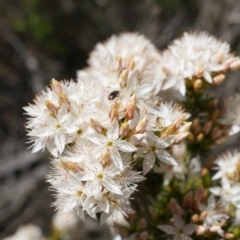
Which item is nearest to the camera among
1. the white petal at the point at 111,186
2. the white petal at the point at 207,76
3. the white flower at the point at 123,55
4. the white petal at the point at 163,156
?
the white petal at the point at 111,186

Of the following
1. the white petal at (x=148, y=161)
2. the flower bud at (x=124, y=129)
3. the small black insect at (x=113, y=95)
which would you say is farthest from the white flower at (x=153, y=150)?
the small black insect at (x=113, y=95)

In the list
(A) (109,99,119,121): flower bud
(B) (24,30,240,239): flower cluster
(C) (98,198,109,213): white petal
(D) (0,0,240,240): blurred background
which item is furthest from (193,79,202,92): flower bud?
(D) (0,0,240,240): blurred background

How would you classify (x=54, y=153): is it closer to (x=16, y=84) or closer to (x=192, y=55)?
(x=192, y=55)

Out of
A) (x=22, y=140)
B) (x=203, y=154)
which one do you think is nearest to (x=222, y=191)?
(x=203, y=154)

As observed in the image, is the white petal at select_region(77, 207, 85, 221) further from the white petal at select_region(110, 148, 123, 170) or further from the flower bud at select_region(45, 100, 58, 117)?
the flower bud at select_region(45, 100, 58, 117)

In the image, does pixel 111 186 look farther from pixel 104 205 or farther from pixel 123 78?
pixel 123 78

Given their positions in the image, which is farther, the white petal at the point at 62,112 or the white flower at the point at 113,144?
the white petal at the point at 62,112

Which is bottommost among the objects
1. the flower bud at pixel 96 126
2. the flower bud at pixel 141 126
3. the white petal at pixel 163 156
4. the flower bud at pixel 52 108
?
the white petal at pixel 163 156

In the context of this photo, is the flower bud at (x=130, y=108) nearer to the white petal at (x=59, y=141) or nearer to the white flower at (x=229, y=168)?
the white petal at (x=59, y=141)
